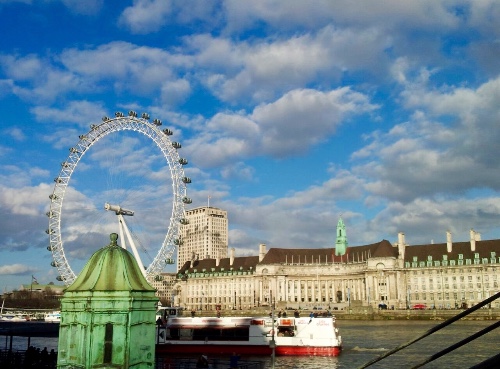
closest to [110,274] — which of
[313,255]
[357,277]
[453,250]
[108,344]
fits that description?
[108,344]

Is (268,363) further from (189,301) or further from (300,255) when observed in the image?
(189,301)

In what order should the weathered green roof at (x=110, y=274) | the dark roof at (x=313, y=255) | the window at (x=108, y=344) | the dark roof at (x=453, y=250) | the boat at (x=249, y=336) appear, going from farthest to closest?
the dark roof at (x=313, y=255) < the dark roof at (x=453, y=250) < the boat at (x=249, y=336) < the weathered green roof at (x=110, y=274) < the window at (x=108, y=344)

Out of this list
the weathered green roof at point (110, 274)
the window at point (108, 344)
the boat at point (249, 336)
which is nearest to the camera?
the window at point (108, 344)

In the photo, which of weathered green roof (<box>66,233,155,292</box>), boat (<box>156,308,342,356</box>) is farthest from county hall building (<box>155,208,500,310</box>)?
weathered green roof (<box>66,233,155,292</box>)

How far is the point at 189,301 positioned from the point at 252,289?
1177 inches

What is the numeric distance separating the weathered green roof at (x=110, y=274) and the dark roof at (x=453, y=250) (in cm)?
14696

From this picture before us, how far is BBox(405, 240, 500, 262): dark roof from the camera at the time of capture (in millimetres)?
143125

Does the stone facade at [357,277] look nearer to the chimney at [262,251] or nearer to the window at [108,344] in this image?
the chimney at [262,251]

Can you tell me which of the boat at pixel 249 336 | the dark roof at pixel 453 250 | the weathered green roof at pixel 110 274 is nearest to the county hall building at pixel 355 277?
the dark roof at pixel 453 250

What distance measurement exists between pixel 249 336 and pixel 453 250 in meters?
105

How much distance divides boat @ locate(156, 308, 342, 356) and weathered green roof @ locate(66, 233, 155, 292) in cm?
4736

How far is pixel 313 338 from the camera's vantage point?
2226 inches

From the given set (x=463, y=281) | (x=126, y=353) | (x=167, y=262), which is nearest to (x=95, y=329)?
(x=126, y=353)

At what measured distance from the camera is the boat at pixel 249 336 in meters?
56.2
